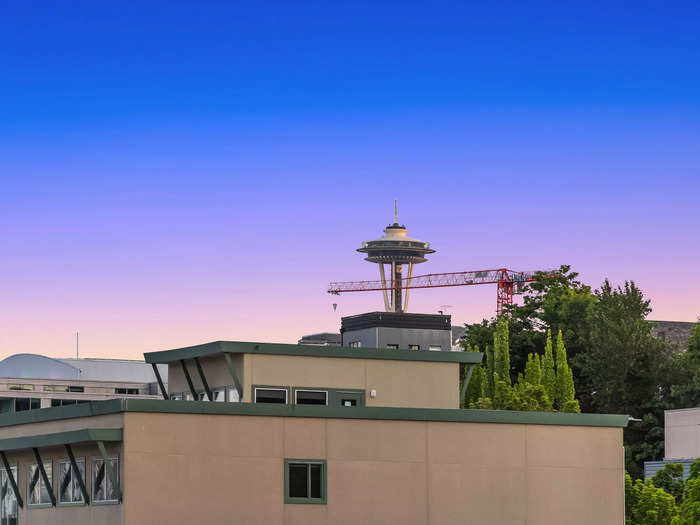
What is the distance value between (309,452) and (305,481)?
36.0 inches

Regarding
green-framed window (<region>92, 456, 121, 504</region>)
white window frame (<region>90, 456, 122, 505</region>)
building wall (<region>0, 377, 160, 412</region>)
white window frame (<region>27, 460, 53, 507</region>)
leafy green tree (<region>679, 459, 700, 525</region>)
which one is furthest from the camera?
building wall (<region>0, 377, 160, 412</region>)

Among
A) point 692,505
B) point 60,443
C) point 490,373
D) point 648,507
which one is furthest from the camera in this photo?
point 490,373

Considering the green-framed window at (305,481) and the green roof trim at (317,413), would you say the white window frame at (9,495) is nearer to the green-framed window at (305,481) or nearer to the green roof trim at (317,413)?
the green roof trim at (317,413)

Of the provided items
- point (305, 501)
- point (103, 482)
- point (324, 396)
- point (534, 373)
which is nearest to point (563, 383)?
point (534, 373)

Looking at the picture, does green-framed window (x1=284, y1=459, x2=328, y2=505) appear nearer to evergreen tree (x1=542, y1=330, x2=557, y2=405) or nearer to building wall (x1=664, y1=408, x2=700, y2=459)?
building wall (x1=664, y1=408, x2=700, y2=459)

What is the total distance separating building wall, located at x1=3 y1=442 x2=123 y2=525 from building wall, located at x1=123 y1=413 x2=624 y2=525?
1.22 meters

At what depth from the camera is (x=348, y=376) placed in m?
49.2

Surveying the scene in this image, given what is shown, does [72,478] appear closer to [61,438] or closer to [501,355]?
[61,438]

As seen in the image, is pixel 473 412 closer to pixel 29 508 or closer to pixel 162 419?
pixel 162 419

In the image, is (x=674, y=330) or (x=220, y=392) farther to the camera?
(x=674, y=330)

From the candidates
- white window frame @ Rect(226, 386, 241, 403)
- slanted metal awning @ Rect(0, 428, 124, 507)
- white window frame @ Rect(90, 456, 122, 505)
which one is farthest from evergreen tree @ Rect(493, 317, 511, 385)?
white window frame @ Rect(90, 456, 122, 505)

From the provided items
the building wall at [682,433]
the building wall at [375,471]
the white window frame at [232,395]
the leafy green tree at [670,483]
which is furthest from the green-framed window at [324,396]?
the building wall at [682,433]

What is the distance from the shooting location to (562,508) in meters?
47.2

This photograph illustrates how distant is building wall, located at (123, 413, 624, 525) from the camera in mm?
41938
